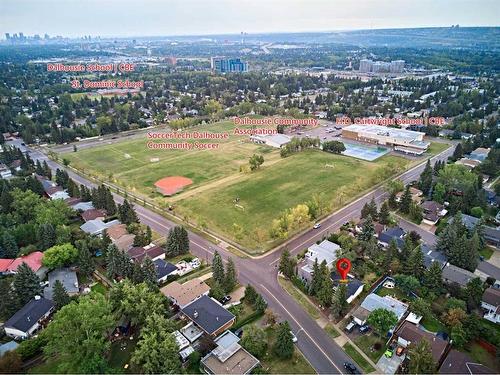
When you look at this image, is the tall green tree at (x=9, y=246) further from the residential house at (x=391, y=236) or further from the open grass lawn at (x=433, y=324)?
the open grass lawn at (x=433, y=324)

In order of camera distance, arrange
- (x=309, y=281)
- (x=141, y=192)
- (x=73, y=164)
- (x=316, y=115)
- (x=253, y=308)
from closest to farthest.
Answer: (x=253, y=308) < (x=309, y=281) < (x=141, y=192) < (x=73, y=164) < (x=316, y=115)

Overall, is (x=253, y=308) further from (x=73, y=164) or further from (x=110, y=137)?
(x=110, y=137)

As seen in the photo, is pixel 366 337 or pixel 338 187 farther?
pixel 338 187

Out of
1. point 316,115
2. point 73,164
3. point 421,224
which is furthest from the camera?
point 316,115

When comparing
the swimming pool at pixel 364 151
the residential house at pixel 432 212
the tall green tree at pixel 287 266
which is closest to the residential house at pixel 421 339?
the tall green tree at pixel 287 266

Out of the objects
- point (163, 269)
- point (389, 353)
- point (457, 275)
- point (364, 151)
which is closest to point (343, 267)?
point (389, 353)

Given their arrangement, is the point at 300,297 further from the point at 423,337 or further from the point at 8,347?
the point at 8,347

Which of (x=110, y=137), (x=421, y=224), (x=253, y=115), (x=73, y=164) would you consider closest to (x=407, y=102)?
(x=253, y=115)
